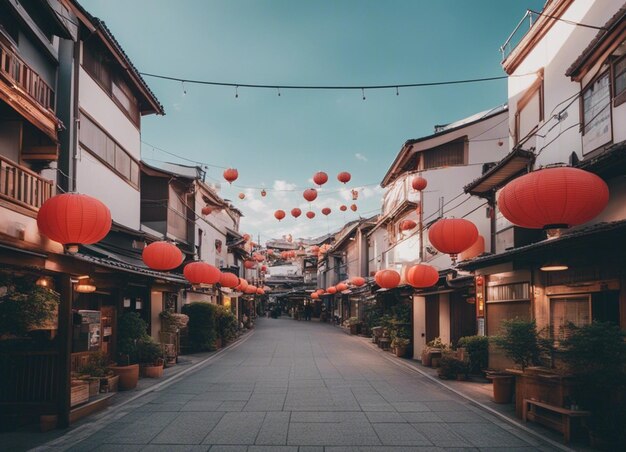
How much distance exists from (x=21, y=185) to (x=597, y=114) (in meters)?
12.5

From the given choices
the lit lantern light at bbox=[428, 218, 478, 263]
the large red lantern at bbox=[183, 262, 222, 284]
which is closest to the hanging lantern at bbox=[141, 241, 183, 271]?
the large red lantern at bbox=[183, 262, 222, 284]

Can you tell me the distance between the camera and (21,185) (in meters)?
10.5

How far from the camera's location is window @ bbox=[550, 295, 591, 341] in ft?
35.8

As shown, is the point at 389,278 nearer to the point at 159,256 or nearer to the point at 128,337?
the point at 159,256

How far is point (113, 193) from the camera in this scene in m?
18.0

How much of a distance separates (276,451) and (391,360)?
14.7 m

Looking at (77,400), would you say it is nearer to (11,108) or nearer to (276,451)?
(276,451)

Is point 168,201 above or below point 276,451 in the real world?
above

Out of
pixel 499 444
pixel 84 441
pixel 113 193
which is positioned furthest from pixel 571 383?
pixel 113 193

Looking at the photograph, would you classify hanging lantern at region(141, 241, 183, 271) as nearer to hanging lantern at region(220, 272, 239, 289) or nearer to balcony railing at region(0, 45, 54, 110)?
balcony railing at region(0, 45, 54, 110)

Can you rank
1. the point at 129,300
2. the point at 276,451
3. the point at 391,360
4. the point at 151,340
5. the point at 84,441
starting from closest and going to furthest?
1. the point at 276,451
2. the point at 84,441
3. the point at 151,340
4. the point at 129,300
5. the point at 391,360

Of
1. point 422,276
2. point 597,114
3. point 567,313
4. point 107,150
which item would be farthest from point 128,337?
point 597,114

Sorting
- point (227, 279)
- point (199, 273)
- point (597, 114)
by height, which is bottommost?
point (227, 279)

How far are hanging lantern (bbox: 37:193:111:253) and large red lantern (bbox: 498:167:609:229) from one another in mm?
7647
